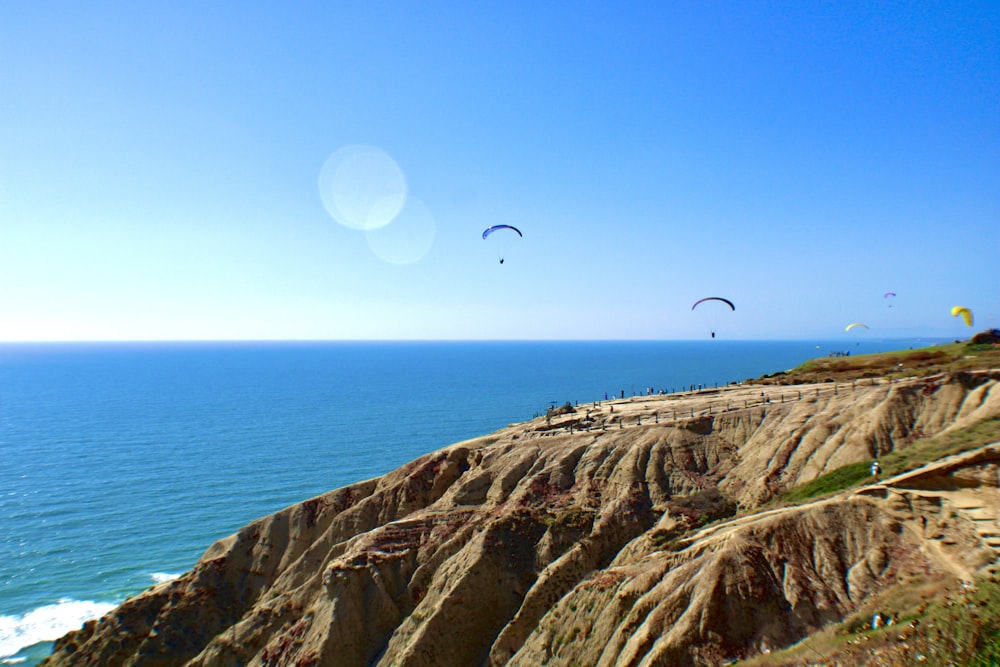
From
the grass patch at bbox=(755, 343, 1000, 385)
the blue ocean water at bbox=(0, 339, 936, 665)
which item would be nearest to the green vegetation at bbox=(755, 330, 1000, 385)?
the grass patch at bbox=(755, 343, 1000, 385)

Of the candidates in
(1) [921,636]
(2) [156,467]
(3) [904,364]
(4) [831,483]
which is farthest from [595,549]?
(2) [156,467]

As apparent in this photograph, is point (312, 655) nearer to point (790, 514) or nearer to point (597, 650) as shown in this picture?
point (597, 650)

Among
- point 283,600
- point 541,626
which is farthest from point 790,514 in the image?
point 283,600

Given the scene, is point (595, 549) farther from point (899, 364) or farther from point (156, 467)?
point (156, 467)

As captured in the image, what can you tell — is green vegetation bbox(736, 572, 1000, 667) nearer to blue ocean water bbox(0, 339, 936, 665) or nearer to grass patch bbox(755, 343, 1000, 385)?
grass patch bbox(755, 343, 1000, 385)

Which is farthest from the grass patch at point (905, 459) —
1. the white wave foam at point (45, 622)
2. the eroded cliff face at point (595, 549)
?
the white wave foam at point (45, 622)

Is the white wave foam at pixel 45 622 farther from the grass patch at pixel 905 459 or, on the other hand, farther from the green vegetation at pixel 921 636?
the grass patch at pixel 905 459

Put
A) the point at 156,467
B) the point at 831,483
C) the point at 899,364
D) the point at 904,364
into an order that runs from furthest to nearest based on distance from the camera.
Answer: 1. the point at 156,467
2. the point at 899,364
3. the point at 904,364
4. the point at 831,483
